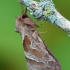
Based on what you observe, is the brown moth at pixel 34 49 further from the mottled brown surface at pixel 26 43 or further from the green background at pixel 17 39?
the green background at pixel 17 39

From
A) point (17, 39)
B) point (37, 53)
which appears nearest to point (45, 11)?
point (37, 53)

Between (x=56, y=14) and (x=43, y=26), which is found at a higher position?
(x=56, y=14)

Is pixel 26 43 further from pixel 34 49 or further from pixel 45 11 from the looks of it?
pixel 45 11

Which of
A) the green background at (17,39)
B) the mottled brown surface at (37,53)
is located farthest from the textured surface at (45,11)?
the green background at (17,39)

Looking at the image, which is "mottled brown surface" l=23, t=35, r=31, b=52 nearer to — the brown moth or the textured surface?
the brown moth

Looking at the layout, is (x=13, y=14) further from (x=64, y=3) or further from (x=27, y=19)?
(x=64, y=3)

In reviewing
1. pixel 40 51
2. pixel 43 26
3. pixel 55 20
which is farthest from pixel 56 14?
pixel 43 26
